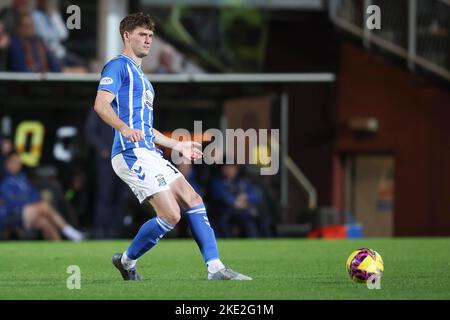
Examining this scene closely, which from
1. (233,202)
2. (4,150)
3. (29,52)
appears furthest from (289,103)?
(4,150)

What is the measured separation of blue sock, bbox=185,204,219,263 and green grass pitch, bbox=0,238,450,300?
249mm

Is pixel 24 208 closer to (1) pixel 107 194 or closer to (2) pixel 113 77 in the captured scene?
(1) pixel 107 194

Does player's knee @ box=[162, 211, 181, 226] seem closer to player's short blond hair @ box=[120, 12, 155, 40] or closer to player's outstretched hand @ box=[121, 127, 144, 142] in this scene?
player's outstretched hand @ box=[121, 127, 144, 142]

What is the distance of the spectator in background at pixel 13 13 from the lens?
71.2 feet


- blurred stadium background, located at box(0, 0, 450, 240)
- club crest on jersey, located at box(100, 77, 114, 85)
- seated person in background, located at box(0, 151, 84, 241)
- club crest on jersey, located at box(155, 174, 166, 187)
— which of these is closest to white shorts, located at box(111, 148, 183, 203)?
club crest on jersey, located at box(155, 174, 166, 187)

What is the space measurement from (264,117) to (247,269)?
12.2 m

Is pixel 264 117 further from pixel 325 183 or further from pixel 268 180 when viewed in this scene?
pixel 325 183

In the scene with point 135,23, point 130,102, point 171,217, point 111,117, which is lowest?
point 171,217

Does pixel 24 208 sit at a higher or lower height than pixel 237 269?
lower

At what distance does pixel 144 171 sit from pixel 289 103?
17.4 metres

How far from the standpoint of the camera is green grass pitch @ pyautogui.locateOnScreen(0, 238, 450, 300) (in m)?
→ 8.83

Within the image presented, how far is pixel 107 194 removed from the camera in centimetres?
2209

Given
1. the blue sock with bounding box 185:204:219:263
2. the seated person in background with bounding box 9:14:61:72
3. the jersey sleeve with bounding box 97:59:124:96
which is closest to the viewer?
the jersey sleeve with bounding box 97:59:124:96
